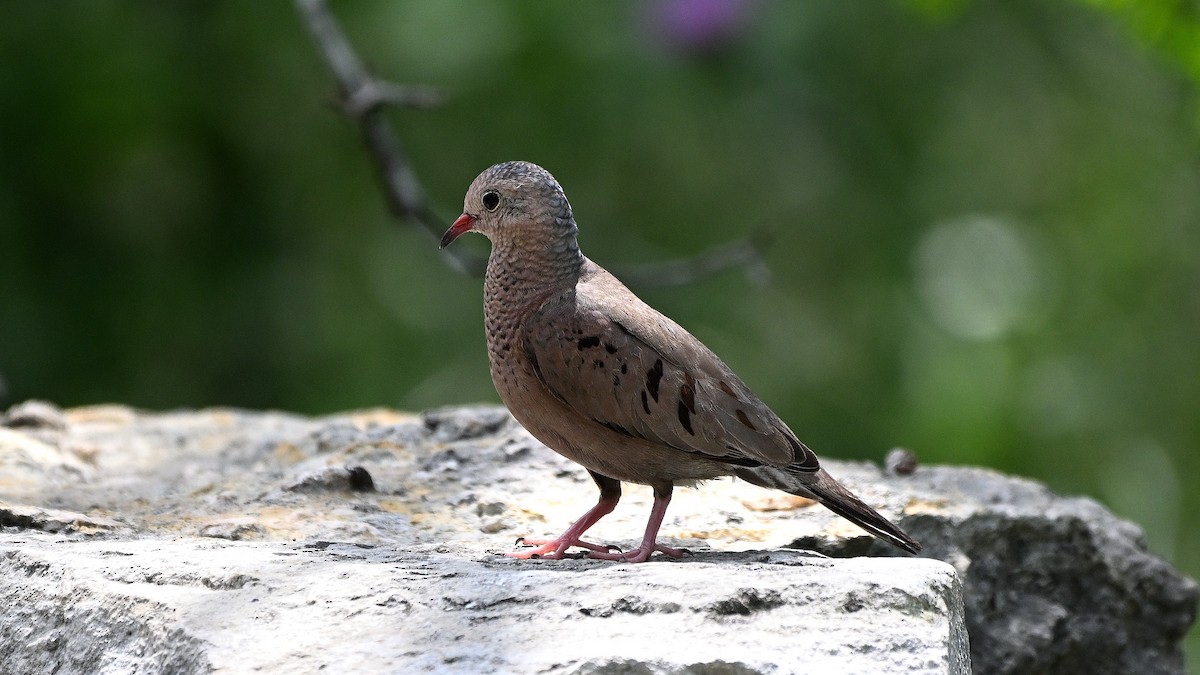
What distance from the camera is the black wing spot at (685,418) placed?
136 inches

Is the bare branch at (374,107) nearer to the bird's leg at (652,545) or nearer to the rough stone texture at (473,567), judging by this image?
the rough stone texture at (473,567)

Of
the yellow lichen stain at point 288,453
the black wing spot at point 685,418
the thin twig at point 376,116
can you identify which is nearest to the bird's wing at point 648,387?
the black wing spot at point 685,418

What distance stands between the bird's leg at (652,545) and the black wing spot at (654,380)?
0.86 ft

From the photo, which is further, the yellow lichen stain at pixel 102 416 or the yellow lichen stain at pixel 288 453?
the yellow lichen stain at pixel 102 416

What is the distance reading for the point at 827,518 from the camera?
3990 millimetres

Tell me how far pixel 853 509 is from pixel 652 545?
549 mm

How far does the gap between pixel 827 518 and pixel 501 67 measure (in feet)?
16.7

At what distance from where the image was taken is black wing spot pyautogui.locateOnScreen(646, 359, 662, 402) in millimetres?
3459

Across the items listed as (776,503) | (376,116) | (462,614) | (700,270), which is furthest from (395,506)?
(700,270)

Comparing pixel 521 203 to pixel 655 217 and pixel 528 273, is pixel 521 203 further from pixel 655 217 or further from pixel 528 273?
pixel 655 217

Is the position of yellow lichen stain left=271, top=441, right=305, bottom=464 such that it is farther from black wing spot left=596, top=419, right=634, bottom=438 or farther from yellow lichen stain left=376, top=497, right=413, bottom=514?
black wing spot left=596, top=419, right=634, bottom=438

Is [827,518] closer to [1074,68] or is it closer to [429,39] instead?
[429,39]

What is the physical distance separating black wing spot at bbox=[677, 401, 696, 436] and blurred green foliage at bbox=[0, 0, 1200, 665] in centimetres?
466

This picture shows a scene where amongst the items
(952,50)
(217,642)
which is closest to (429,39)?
(952,50)
